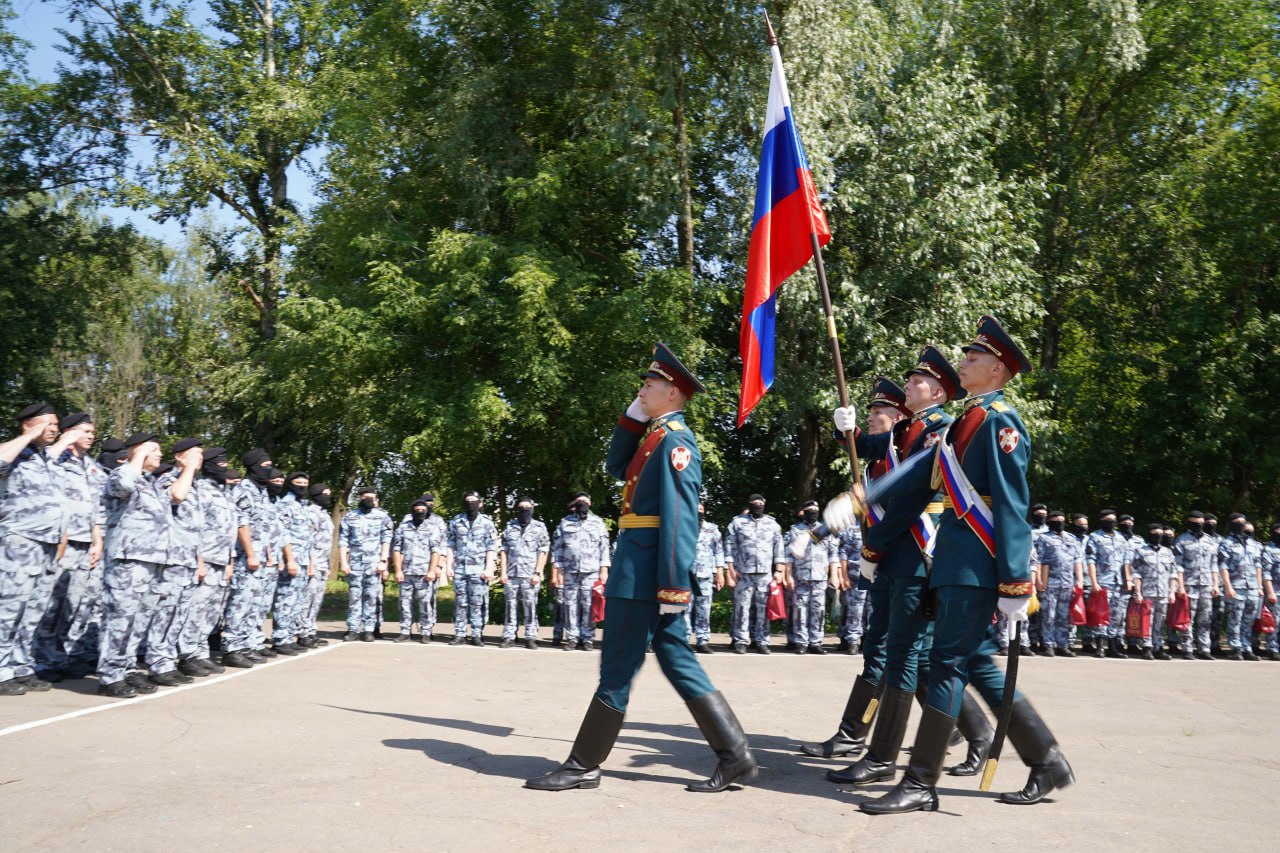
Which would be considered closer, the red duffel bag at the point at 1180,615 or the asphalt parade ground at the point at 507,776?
the asphalt parade ground at the point at 507,776

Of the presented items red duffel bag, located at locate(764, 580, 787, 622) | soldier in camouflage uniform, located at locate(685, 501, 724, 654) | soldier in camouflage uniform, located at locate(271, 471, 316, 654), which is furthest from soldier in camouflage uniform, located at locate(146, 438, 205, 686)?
red duffel bag, located at locate(764, 580, 787, 622)

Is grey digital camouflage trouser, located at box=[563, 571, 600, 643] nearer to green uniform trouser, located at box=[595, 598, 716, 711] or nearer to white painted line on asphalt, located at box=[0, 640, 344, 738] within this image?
white painted line on asphalt, located at box=[0, 640, 344, 738]

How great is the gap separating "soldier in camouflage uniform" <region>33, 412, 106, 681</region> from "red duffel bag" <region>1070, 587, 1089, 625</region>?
1227 cm

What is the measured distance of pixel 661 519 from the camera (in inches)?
230

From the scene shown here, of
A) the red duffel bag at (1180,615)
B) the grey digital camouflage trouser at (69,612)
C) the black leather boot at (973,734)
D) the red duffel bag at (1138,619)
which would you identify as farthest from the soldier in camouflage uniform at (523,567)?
the red duffel bag at (1180,615)

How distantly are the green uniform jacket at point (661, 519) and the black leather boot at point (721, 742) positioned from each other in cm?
61

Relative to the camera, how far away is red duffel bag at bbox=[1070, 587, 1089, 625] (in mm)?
14984

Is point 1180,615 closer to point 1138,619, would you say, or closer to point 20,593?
point 1138,619

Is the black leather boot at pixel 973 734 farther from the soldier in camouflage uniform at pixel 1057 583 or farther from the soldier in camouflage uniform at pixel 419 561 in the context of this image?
the soldier in camouflage uniform at pixel 1057 583

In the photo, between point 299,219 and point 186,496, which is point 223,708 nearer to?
point 186,496

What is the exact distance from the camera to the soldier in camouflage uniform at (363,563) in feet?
45.6

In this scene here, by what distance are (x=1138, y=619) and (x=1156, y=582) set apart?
678mm

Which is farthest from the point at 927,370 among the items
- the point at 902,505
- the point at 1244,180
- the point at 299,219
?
the point at 299,219

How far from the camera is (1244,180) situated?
912 inches
